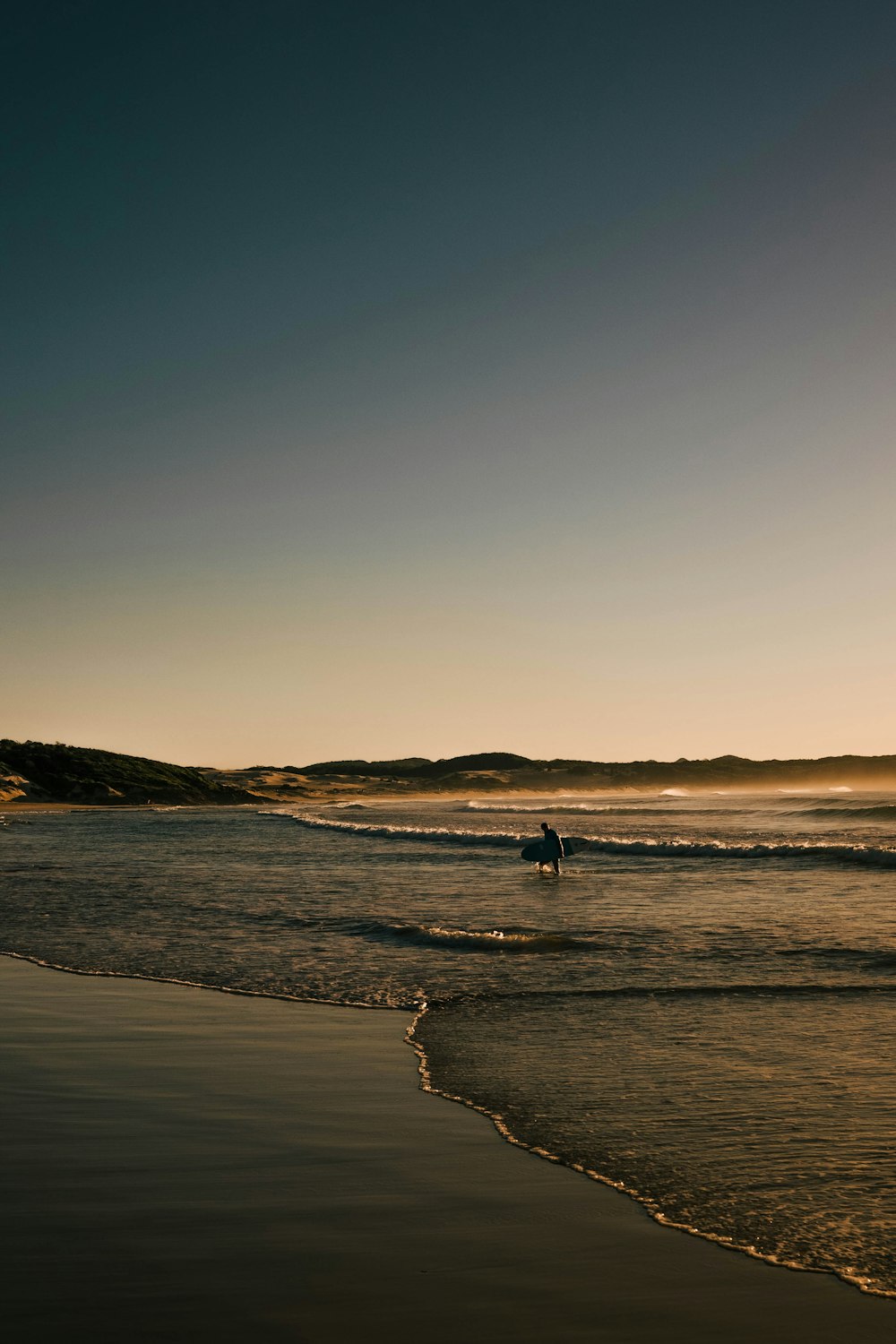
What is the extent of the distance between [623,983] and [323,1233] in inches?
282

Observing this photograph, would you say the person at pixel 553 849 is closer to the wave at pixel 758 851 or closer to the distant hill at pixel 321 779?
the wave at pixel 758 851

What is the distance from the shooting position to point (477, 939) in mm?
15062

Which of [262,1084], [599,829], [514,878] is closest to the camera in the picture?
[262,1084]

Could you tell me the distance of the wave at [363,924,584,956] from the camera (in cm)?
1442

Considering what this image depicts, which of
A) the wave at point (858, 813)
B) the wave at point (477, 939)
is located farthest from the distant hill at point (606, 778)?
the wave at point (477, 939)

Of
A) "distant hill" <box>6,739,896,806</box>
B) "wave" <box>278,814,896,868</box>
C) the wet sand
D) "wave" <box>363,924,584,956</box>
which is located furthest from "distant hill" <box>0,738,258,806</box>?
the wet sand

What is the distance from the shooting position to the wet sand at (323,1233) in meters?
4.26

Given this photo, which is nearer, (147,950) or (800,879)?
(147,950)

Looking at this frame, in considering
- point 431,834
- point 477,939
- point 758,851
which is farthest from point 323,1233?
Answer: point 431,834

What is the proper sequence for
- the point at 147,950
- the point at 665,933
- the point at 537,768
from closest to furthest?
the point at 147,950 < the point at 665,933 < the point at 537,768

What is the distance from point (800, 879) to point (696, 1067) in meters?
17.1

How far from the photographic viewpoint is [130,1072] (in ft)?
26.3

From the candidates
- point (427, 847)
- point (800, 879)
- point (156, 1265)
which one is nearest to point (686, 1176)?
point (156, 1265)

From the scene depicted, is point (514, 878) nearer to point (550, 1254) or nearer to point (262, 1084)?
point (262, 1084)
